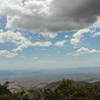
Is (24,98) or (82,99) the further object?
(24,98)

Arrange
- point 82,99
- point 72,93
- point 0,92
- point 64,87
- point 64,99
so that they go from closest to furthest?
point 82,99, point 64,99, point 72,93, point 64,87, point 0,92

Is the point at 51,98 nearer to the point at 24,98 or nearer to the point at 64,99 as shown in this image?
the point at 64,99

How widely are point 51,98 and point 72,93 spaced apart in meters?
3.31

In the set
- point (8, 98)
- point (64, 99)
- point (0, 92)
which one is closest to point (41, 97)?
point (64, 99)

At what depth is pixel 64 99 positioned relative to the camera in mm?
16734

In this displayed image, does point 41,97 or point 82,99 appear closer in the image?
point 82,99

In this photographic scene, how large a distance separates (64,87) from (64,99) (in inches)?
154

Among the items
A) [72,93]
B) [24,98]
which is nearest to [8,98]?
[24,98]

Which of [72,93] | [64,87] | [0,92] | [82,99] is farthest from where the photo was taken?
[0,92]

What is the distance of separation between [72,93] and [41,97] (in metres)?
4.60

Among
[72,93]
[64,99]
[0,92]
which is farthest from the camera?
[0,92]

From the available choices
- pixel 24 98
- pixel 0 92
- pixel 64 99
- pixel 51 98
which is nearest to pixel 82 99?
pixel 64 99

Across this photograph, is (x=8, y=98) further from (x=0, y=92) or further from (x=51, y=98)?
(x=0, y=92)

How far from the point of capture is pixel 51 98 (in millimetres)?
17188
